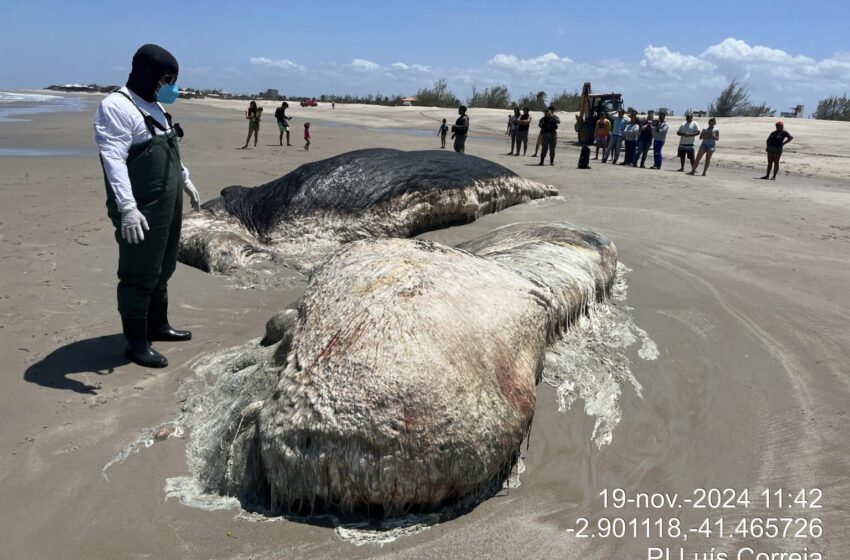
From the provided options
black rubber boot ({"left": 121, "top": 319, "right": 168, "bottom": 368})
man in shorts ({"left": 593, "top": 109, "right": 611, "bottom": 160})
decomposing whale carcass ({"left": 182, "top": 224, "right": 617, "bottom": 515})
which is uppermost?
man in shorts ({"left": 593, "top": 109, "right": 611, "bottom": 160})

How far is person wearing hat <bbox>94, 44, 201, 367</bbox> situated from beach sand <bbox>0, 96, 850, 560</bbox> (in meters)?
0.42

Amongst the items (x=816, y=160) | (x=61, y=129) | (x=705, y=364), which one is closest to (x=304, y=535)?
(x=705, y=364)

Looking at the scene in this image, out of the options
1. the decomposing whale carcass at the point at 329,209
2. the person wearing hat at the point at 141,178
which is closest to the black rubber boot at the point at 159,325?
the person wearing hat at the point at 141,178

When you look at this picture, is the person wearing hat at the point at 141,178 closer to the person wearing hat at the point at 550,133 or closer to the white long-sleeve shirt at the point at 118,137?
the white long-sleeve shirt at the point at 118,137

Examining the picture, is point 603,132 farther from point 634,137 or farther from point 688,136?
point 688,136

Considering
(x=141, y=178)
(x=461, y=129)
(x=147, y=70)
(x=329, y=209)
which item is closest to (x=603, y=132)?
(x=461, y=129)

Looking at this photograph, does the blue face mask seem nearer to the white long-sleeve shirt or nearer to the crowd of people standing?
the white long-sleeve shirt

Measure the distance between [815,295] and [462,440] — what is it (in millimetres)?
4061

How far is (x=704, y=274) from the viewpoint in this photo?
5.75 m

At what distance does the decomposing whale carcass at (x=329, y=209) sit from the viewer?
6.33 metres

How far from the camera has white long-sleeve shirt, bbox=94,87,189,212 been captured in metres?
3.56

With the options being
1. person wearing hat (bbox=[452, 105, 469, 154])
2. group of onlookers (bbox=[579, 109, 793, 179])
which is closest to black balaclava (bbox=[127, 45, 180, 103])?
person wearing hat (bbox=[452, 105, 469, 154])

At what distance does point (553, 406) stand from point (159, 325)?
105 inches

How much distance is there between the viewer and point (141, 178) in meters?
3.77
